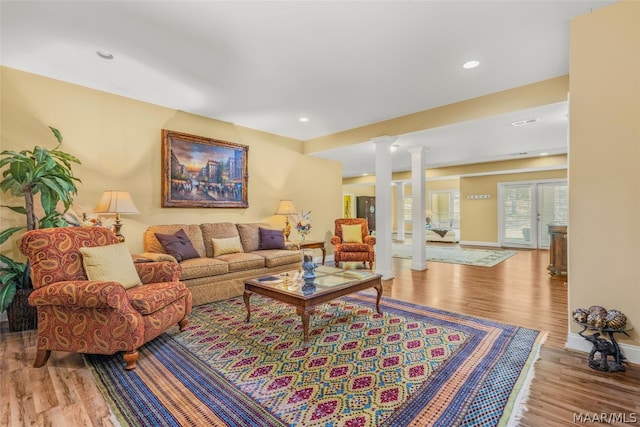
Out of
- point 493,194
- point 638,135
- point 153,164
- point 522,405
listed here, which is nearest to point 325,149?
point 153,164

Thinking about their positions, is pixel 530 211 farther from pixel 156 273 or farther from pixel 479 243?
pixel 156 273

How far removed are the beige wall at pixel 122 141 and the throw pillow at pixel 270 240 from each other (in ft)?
1.78

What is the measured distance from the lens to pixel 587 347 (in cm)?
232

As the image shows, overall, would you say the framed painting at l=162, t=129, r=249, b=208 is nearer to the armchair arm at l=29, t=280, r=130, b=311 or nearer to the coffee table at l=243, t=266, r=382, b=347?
the coffee table at l=243, t=266, r=382, b=347

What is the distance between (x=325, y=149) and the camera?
5.85 meters

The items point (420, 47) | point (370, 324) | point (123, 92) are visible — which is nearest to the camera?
point (420, 47)

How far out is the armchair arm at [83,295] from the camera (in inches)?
79.8

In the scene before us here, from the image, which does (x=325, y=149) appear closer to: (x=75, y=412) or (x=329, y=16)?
(x=329, y=16)

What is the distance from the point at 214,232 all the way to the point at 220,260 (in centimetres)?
73

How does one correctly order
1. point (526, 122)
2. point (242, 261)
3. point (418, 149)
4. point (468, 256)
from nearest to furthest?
point (242, 261)
point (526, 122)
point (418, 149)
point (468, 256)

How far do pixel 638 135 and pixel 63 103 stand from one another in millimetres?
5459

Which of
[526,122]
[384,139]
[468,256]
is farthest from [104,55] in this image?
[468,256]

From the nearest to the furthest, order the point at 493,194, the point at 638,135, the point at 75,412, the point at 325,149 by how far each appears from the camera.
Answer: the point at 75,412 < the point at 638,135 < the point at 325,149 < the point at 493,194

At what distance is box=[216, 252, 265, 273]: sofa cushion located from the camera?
3.89 meters
